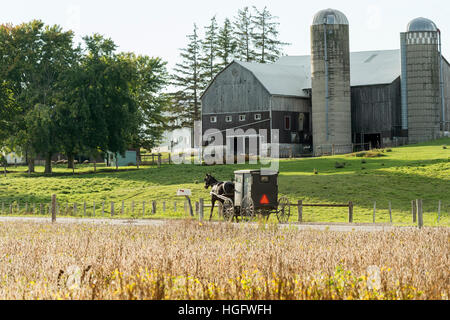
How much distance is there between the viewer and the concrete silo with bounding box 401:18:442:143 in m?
67.6

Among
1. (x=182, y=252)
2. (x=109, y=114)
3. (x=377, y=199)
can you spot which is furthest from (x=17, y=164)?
(x=182, y=252)

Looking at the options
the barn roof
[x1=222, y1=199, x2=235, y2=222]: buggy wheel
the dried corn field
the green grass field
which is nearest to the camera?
the dried corn field

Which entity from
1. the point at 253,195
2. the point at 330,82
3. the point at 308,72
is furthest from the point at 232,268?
the point at 308,72

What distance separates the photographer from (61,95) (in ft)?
218

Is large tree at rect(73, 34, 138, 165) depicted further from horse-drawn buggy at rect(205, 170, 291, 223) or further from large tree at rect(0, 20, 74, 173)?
horse-drawn buggy at rect(205, 170, 291, 223)

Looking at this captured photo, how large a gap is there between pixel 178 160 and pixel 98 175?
13514 millimetres

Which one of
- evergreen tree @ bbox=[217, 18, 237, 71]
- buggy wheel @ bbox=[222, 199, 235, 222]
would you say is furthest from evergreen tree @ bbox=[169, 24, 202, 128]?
buggy wheel @ bbox=[222, 199, 235, 222]

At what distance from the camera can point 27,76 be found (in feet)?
232


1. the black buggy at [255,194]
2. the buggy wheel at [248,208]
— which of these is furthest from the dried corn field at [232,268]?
the black buggy at [255,194]

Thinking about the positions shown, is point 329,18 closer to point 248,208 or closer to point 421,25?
point 421,25

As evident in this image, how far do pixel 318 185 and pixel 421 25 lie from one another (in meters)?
34.0

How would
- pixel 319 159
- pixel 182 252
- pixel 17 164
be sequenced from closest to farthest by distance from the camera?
pixel 182 252 < pixel 319 159 < pixel 17 164

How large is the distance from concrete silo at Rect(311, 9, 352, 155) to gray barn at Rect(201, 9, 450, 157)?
101mm
